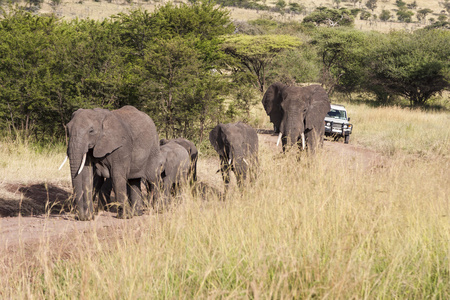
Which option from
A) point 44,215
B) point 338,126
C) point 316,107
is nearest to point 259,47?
point 338,126

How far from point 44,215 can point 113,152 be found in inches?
53.1

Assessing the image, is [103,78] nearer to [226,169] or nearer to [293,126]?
[293,126]

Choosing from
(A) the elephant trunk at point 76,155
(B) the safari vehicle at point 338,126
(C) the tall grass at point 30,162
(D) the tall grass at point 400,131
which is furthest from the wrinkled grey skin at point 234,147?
(B) the safari vehicle at point 338,126

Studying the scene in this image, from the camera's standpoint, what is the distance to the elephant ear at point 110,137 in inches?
301

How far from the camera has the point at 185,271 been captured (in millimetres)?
3771

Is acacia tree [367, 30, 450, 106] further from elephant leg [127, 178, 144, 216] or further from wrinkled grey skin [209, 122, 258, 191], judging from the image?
elephant leg [127, 178, 144, 216]

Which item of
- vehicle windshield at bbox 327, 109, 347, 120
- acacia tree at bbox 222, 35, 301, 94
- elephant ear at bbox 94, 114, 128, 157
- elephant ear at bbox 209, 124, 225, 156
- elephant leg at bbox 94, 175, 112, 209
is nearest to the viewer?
elephant ear at bbox 94, 114, 128, 157

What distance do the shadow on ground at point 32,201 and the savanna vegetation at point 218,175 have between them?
1.69ft

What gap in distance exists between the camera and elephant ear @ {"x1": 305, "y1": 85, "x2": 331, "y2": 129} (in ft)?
36.5

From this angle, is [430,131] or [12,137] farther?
[430,131]

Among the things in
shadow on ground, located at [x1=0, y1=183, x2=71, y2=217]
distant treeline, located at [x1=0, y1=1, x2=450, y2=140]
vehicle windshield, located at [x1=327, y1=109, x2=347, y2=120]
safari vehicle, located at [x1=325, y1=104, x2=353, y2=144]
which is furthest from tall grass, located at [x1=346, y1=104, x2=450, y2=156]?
shadow on ground, located at [x1=0, y1=183, x2=71, y2=217]

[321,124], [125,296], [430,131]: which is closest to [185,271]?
[125,296]

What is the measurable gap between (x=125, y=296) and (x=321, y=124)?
28.3 ft

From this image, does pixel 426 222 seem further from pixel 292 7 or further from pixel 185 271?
pixel 292 7
